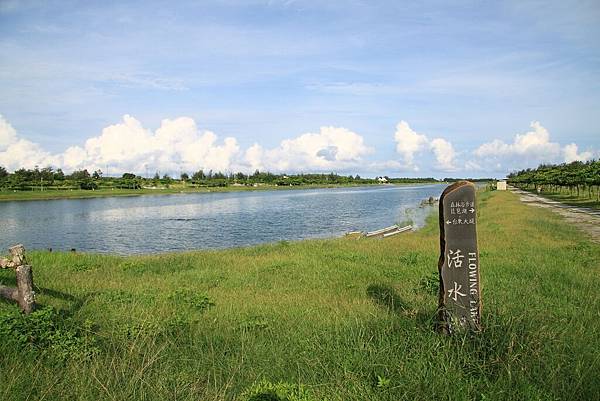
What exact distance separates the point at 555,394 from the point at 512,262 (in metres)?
8.65

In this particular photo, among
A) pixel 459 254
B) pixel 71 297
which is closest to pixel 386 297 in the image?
pixel 459 254

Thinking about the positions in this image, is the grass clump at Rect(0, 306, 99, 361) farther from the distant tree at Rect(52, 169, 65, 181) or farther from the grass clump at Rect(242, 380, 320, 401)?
the distant tree at Rect(52, 169, 65, 181)

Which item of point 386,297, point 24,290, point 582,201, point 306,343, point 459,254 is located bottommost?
point 582,201

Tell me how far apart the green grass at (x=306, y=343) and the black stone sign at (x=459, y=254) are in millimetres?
395

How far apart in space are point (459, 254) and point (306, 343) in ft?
7.69

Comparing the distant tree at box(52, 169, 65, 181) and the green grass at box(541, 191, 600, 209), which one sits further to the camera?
the distant tree at box(52, 169, 65, 181)

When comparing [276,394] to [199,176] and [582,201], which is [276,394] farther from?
[199,176]

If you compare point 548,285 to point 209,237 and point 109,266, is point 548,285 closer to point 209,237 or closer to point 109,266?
point 109,266

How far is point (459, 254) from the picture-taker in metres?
5.41

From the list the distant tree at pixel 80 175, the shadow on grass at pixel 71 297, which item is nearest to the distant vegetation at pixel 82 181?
the distant tree at pixel 80 175

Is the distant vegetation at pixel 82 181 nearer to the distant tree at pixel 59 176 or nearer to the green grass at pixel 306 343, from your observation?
the distant tree at pixel 59 176

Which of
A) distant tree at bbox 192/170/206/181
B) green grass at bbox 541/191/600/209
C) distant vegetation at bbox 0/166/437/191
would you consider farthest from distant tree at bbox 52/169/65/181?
green grass at bbox 541/191/600/209

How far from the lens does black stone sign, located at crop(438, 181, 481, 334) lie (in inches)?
211

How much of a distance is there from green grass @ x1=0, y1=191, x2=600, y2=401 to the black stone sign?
395 mm
